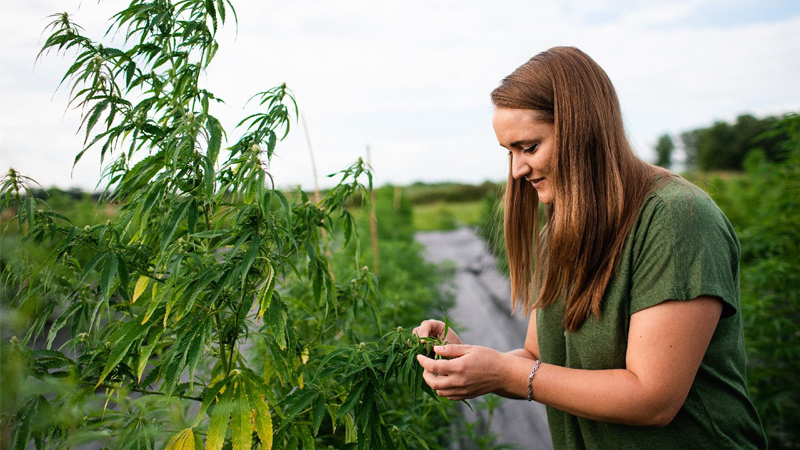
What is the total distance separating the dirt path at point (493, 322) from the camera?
2902mm

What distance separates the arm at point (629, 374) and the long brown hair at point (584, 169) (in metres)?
0.15

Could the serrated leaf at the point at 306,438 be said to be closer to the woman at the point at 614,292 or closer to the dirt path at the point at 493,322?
the woman at the point at 614,292

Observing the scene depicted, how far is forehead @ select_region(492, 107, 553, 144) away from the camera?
45.9 inches

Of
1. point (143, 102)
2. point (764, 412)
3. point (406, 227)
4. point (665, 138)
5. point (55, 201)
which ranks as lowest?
point (764, 412)

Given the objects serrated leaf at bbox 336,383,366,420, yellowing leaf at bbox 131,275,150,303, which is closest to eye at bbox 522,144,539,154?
serrated leaf at bbox 336,383,366,420

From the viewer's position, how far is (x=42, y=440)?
2.76 feet

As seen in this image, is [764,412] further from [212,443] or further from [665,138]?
[665,138]

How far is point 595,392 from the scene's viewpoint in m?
1.03

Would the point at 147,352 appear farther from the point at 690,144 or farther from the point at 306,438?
the point at 690,144

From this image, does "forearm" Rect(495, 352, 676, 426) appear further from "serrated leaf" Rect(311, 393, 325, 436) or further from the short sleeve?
"serrated leaf" Rect(311, 393, 325, 436)

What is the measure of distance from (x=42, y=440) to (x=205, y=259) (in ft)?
1.30

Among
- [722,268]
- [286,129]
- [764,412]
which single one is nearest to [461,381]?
[722,268]

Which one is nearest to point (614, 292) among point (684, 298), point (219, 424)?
point (684, 298)

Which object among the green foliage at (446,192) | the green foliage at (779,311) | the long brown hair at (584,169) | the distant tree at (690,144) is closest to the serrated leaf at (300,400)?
the long brown hair at (584,169)
